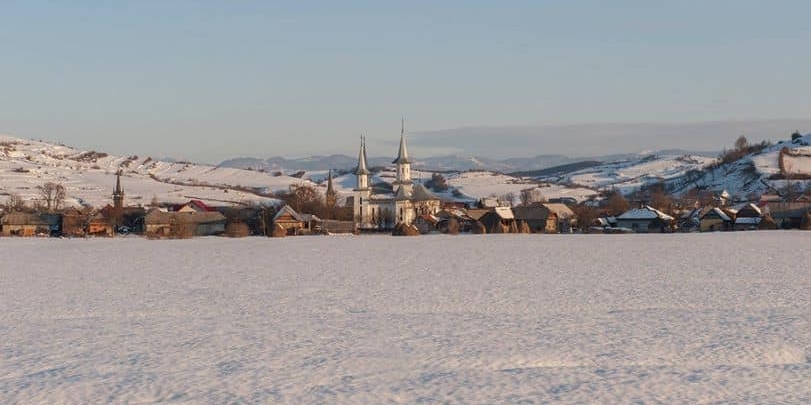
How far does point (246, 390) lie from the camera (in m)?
13.5

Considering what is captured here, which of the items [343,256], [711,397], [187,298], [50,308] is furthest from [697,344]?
[343,256]

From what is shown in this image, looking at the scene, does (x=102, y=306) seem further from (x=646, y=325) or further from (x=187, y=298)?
(x=646, y=325)

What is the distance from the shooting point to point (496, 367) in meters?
14.9

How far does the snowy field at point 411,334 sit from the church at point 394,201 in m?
57.4

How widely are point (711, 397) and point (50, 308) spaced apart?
16430 millimetres

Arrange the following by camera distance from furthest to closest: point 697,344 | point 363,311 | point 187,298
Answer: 1. point 187,298
2. point 363,311
3. point 697,344

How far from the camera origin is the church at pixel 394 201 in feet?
300

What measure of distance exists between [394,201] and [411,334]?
76.3m

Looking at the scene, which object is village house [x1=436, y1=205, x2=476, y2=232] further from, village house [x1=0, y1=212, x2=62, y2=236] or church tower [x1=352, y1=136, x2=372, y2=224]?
village house [x1=0, y1=212, x2=62, y2=236]

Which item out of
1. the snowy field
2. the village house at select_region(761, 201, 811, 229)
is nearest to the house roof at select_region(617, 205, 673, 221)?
the village house at select_region(761, 201, 811, 229)

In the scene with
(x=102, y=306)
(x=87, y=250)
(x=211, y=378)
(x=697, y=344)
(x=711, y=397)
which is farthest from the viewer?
(x=87, y=250)

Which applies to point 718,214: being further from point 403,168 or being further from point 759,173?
point 759,173

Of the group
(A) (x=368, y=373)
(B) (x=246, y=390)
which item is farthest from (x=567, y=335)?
(B) (x=246, y=390)

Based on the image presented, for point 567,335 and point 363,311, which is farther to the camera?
point 363,311
